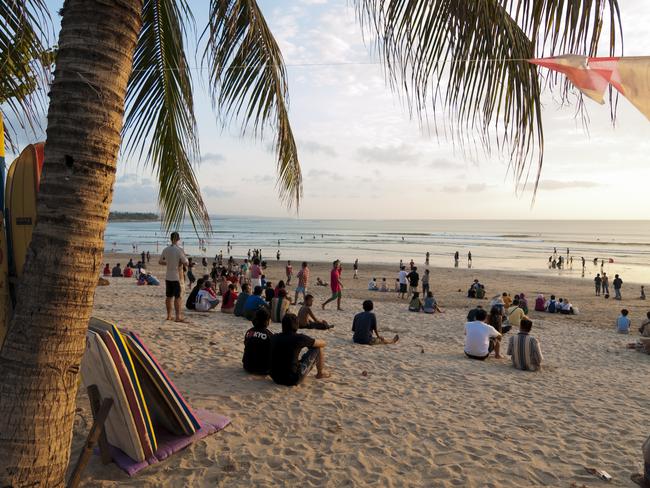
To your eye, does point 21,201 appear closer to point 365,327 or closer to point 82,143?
point 82,143

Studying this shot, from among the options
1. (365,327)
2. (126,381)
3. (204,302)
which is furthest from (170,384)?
(204,302)

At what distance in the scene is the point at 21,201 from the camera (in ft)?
12.5

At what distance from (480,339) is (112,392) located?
614 centimetres

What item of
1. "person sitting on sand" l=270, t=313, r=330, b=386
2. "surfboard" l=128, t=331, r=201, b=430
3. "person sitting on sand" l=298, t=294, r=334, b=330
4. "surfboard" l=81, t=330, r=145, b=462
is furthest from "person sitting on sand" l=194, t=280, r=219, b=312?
"surfboard" l=81, t=330, r=145, b=462

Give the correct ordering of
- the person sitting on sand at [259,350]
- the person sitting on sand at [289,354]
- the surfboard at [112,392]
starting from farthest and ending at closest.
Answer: the person sitting on sand at [259,350], the person sitting on sand at [289,354], the surfboard at [112,392]

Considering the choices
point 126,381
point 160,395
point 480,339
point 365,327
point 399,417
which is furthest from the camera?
point 365,327

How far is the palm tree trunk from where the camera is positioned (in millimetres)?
2096

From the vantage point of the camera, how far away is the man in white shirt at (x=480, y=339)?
301 inches

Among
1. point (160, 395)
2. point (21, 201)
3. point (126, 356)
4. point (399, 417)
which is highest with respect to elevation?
point (21, 201)

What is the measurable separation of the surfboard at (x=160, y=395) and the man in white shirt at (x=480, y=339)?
17.6 feet

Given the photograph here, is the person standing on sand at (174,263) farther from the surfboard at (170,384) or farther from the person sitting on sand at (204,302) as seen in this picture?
the surfboard at (170,384)

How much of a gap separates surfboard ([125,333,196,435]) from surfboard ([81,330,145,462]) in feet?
0.81

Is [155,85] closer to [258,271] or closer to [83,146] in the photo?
[83,146]

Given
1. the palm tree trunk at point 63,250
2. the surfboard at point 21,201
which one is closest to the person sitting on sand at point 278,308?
the surfboard at point 21,201
